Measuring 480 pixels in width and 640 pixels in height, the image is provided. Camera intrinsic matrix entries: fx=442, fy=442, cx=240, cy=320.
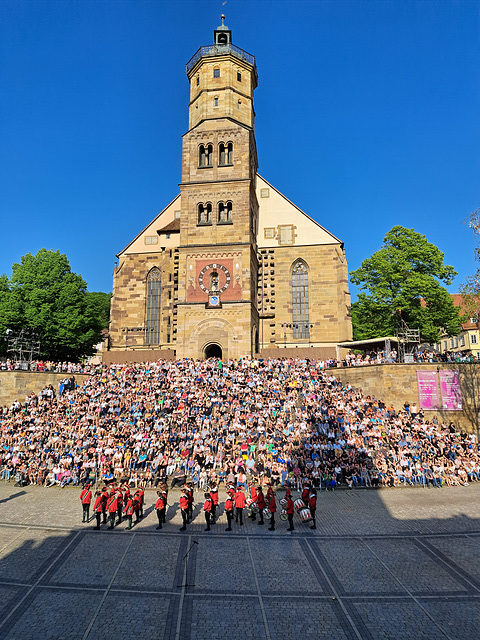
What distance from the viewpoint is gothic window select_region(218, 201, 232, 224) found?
138 feet

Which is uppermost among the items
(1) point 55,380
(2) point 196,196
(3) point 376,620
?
(2) point 196,196

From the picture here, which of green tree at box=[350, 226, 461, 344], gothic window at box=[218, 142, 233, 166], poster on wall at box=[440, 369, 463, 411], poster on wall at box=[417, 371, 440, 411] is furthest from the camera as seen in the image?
gothic window at box=[218, 142, 233, 166]

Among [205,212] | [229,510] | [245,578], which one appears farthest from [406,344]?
[245,578]

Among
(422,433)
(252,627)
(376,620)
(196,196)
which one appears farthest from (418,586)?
(196,196)

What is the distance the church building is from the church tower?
0.31ft

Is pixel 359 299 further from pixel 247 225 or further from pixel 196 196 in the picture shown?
pixel 196 196

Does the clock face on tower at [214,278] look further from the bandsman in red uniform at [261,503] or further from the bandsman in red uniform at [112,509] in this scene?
the bandsman in red uniform at [112,509]

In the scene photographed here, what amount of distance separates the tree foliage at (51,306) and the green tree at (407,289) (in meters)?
27.4

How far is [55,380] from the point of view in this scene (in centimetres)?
3506

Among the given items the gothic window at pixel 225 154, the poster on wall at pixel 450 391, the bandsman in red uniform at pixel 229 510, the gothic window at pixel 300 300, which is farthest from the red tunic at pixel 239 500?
the gothic window at pixel 225 154

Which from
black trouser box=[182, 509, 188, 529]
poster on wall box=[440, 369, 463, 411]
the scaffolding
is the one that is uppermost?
the scaffolding

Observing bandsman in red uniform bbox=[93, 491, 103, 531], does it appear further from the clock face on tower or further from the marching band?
the clock face on tower

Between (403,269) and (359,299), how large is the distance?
480 centimetres

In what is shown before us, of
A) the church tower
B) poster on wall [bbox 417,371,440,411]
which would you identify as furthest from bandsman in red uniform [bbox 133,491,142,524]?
the church tower
